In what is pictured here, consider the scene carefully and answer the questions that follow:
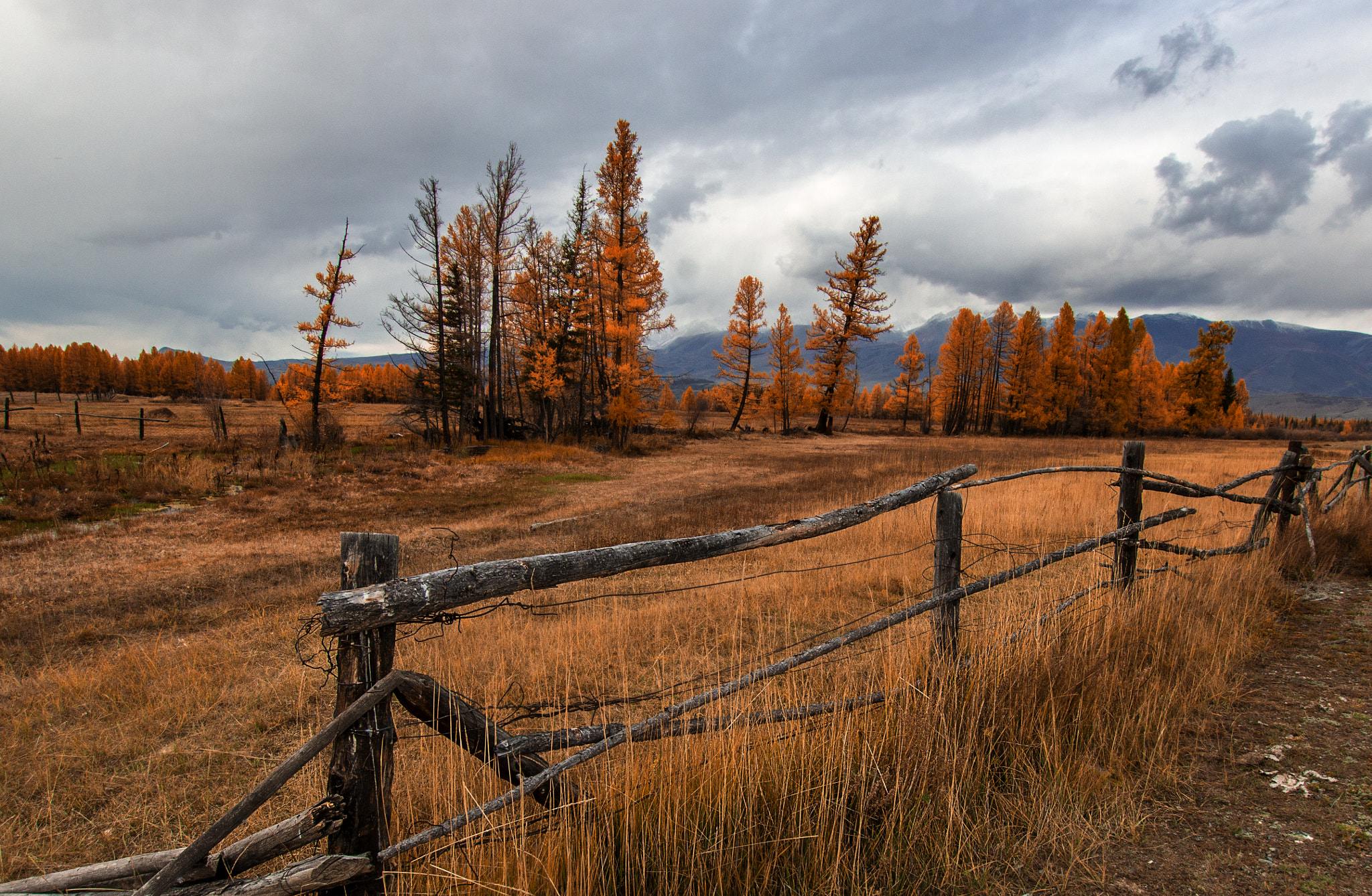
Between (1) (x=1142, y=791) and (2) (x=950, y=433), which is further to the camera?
(2) (x=950, y=433)

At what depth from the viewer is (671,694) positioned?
4203 millimetres

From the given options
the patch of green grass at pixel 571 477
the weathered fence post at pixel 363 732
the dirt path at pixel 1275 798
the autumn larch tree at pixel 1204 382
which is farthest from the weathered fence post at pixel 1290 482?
the autumn larch tree at pixel 1204 382

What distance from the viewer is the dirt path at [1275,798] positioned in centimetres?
237

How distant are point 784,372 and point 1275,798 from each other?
45.5 metres

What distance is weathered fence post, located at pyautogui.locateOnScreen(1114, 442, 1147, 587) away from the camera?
4.82 metres

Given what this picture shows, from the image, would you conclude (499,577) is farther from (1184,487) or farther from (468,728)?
(1184,487)

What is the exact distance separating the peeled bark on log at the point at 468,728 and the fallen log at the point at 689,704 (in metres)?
0.08

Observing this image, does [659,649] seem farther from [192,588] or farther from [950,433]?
[950,433]

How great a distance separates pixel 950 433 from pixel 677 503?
152 ft

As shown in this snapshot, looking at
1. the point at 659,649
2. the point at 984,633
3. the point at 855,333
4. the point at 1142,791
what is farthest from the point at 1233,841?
the point at 855,333

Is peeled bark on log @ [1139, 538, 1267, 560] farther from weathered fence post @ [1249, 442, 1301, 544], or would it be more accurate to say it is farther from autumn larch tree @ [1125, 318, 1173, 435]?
autumn larch tree @ [1125, 318, 1173, 435]

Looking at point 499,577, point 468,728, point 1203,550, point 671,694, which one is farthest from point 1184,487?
point 468,728

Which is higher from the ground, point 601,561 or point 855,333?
point 855,333

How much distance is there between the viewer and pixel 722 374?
4741cm
